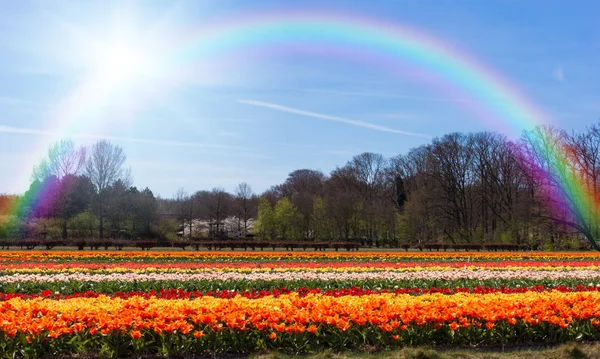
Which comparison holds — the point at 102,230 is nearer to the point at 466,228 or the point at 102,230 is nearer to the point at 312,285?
the point at 466,228

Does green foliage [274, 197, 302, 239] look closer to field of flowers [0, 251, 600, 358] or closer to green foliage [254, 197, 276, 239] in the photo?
green foliage [254, 197, 276, 239]

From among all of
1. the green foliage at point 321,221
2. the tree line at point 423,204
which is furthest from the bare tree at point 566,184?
the green foliage at point 321,221

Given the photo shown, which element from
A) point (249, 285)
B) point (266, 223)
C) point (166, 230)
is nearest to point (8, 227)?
point (166, 230)

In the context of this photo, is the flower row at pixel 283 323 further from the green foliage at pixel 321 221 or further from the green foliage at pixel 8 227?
the green foliage at pixel 321 221

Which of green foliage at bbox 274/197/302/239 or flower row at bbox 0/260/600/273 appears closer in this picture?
flower row at bbox 0/260/600/273

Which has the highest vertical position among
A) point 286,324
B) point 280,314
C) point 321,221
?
point 321,221

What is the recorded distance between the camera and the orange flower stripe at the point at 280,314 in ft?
21.4

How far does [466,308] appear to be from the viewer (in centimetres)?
752

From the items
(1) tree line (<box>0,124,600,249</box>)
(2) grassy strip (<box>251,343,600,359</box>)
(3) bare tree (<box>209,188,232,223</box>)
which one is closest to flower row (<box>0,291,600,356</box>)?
(2) grassy strip (<box>251,343,600,359</box>)

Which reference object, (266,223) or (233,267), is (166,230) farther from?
(233,267)

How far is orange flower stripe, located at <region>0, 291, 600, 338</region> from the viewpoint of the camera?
6.51m

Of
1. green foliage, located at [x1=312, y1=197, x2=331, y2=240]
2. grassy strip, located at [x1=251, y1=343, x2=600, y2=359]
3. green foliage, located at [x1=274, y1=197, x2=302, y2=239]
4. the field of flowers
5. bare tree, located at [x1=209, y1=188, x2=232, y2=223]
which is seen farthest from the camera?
bare tree, located at [x1=209, y1=188, x2=232, y2=223]

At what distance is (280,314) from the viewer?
7043 millimetres

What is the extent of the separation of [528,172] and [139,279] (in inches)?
1701
